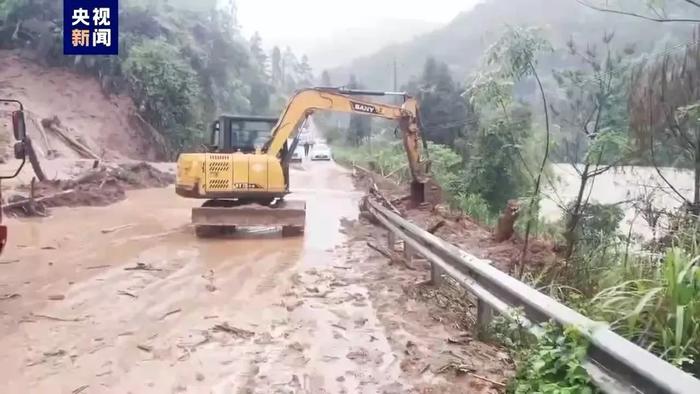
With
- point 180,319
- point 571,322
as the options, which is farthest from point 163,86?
point 571,322

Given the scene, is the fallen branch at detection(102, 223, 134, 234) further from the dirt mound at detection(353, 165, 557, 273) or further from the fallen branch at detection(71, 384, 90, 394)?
the fallen branch at detection(71, 384, 90, 394)

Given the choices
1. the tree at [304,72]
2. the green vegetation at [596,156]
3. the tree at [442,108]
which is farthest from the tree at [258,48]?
the green vegetation at [596,156]

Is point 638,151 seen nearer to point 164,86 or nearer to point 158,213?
point 158,213

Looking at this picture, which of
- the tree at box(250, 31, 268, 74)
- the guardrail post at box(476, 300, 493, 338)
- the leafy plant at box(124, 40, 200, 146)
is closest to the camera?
the guardrail post at box(476, 300, 493, 338)

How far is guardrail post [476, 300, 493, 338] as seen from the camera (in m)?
4.97

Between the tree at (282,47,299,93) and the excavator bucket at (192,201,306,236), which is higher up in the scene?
the tree at (282,47,299,93)

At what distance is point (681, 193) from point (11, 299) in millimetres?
8713

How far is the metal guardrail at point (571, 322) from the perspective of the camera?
263 cm

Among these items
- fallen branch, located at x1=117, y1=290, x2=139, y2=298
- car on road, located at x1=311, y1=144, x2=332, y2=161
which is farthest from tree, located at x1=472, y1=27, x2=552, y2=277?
car on road, located at x1=311, y1=144, x2=332, y2=161

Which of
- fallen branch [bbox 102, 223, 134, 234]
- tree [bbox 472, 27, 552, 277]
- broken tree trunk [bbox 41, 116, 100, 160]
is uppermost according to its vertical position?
tree [bbox 472, 27, 552, 277]

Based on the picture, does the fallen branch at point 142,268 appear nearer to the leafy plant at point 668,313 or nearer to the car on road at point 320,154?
the leafy plant at point 668,313

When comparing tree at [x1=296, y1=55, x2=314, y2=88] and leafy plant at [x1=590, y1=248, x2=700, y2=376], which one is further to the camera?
tree at [x1=296, y1=55, x2=314, y2=88]

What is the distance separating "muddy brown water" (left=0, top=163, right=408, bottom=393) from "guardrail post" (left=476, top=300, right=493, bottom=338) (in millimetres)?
794

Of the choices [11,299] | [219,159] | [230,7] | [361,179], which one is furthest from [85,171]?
[230,7]
